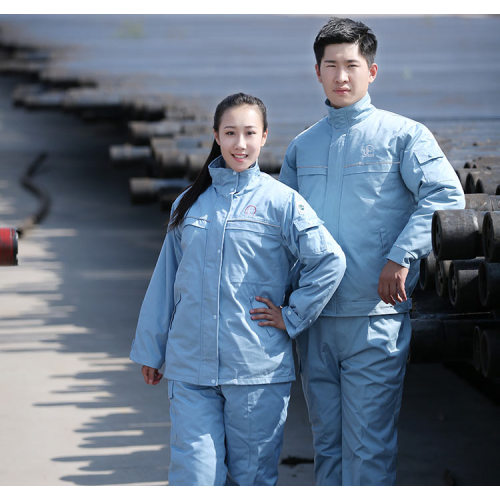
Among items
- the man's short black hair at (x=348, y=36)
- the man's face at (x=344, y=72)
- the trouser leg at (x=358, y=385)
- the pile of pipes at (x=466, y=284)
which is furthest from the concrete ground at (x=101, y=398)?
the man's short black hair at (x=348, y=36)

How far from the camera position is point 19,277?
27.9ft

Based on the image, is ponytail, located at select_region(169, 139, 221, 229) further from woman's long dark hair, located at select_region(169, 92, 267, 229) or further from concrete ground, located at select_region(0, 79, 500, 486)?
concrete ground, located at select_region(0, 79, 500, 486)

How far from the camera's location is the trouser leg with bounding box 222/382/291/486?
300 centimetres

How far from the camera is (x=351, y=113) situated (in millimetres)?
3189

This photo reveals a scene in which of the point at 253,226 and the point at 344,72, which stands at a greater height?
the point at 344,72

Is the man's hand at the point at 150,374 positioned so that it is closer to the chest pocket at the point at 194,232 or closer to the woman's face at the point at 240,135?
the chest pocket at the point at 194,232

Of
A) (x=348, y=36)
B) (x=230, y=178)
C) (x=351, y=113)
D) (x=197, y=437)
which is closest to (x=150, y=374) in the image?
(x=197, y=437)

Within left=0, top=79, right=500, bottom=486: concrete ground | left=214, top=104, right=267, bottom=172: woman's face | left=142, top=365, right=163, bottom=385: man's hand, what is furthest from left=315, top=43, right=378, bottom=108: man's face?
left=0, top=79, right=500, bottom=486: concrete ground

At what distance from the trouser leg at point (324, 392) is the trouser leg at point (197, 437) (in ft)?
1.16

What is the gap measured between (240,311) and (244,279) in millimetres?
96

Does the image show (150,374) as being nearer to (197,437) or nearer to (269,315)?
(197,437)

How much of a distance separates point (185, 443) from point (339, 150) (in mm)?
1033

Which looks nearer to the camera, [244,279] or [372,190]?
[244,279]

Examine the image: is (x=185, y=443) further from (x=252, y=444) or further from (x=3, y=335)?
(x=3, y=335)
